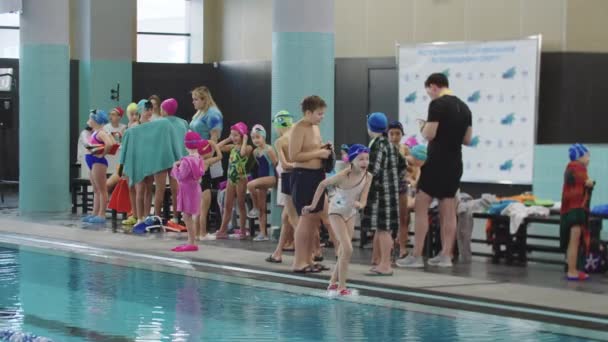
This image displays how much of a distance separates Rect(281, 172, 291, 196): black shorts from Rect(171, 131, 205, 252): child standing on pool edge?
1127 millimetres

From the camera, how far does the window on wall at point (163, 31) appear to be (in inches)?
1031

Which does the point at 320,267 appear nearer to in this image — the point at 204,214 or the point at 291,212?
the point at 291,212

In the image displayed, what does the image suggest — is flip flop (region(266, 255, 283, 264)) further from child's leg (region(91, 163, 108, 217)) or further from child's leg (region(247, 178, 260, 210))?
child's leg (region(91, 163, 108, 217))

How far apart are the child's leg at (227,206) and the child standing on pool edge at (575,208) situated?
5021 mm

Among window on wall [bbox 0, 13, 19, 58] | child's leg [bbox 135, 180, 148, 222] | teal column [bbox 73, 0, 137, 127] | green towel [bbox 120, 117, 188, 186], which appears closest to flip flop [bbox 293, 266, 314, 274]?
green towel [bbox 120, 117, 188, 186]

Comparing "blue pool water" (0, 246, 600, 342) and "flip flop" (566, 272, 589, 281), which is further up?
"flip flop" (566, 272, 589, 281)

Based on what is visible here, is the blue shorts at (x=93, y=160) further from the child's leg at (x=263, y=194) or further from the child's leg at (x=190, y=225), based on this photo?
the child's leg at (x=190, y=225)

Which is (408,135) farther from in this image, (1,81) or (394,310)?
(394,310)

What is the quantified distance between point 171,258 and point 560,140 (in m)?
8.61

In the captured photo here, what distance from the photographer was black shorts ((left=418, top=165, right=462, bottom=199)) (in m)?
11.9

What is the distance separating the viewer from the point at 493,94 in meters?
19.2

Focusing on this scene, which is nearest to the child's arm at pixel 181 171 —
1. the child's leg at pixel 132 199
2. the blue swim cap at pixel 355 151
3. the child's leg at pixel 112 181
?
the child's leg at pixel 132 199

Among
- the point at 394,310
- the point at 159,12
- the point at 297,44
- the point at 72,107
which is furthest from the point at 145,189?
the point at 159,12

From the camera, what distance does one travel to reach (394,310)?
9.54 meters
